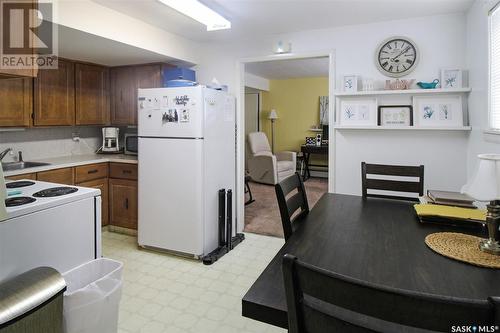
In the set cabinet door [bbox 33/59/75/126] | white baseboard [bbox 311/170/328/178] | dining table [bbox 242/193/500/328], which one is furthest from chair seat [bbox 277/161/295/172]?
dining table [bbox 242/193/500/328]

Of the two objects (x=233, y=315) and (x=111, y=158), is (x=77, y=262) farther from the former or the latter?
(x=111, y=158)

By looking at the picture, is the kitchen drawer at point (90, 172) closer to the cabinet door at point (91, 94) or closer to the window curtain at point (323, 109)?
the cabinet door at point (91, 94)

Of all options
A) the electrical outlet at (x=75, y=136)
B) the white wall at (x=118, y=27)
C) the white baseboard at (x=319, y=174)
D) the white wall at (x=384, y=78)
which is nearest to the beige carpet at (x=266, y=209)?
the white baseboard at (x=319, y=174)

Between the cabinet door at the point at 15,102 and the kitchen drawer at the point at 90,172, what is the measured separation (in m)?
Result: 0.66

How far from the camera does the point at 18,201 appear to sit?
5.30ft

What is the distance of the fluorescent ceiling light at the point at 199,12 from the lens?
241 cm

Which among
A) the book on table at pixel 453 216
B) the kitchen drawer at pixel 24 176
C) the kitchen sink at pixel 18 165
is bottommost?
the book on table at pixel 453 216

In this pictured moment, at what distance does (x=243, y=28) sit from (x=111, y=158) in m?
2.06

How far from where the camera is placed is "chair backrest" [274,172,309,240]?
1533 mm

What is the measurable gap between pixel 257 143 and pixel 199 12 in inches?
175

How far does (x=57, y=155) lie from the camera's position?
386cm

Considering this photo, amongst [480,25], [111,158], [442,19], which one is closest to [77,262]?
[111,158]

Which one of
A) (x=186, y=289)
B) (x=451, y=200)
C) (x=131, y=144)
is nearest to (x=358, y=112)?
(x=451, y=200)

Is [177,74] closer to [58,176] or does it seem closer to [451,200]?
[58,176]
